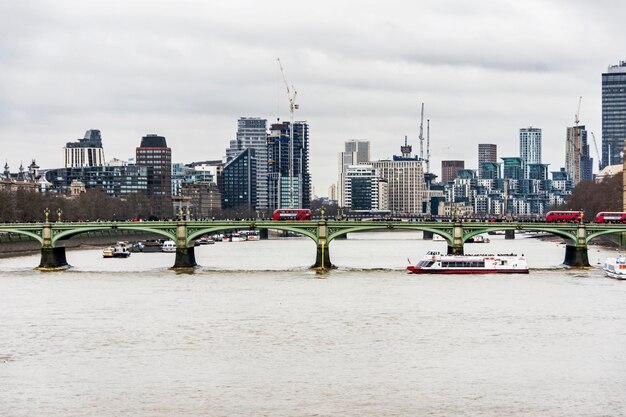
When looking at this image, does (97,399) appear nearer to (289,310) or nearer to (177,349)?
(177,349)

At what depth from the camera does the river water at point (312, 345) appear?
52312mm

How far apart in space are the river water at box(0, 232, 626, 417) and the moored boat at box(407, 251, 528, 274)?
524cm

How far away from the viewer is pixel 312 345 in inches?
2630

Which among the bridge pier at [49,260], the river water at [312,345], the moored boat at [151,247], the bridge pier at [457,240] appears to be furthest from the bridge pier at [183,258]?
the moored boat at [151,247]

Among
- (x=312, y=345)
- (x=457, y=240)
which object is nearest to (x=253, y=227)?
(x=457, y=240)

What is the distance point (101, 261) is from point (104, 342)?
249 ft

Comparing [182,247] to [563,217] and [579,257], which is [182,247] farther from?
[563,217]

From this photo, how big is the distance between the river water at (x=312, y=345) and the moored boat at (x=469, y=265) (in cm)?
524

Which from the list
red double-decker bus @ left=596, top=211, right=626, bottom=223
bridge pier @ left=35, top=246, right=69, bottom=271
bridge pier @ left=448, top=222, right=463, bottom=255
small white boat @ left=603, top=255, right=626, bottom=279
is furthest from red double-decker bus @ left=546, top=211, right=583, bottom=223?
bridge pier @ left=35, top=246, right=69, bottom=271

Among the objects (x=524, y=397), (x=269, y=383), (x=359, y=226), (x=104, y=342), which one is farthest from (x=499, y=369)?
(x=359, y=226)

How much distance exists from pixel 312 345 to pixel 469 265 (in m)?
52.6

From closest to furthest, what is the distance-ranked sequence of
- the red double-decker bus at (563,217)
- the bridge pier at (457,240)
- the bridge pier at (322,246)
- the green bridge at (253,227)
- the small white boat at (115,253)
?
the bridge pier at (322,246)
the green bridge at (253,227)
the bridge pier at (457,240)
the red double-decker bus at (563,217)
the small white boat at (115,253)

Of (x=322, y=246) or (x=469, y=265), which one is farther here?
(x=322, y=246)

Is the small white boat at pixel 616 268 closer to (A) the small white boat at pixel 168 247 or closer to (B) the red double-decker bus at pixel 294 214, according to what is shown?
(B) the red double-decker bus at pixel 294 214
